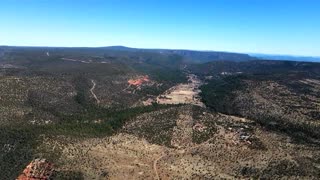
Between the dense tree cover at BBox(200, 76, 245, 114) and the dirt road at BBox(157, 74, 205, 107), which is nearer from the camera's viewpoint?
the dense tree cover at BBox(200, 76, 245, 114)

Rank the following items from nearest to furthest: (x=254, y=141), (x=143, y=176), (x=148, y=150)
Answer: (x=143, y=176), (x=148, y=150), (x=254, y=141)

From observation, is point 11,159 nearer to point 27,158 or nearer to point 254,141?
point 27,158

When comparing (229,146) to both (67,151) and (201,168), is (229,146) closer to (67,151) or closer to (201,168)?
(201,168)

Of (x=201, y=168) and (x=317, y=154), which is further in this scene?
(x=317, y=154)

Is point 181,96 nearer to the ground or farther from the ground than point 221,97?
nearer to the ground

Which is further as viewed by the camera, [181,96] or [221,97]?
[181,96]

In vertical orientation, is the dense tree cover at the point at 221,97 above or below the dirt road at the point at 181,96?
above

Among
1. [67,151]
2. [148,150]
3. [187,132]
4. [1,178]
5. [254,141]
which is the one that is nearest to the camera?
[1,178]

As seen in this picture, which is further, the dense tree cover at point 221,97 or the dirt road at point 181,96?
the dirt road at point 181,96

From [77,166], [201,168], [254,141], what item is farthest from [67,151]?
[254,141]

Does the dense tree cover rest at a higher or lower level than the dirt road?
higher

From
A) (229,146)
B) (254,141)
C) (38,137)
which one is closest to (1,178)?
(38,137)
